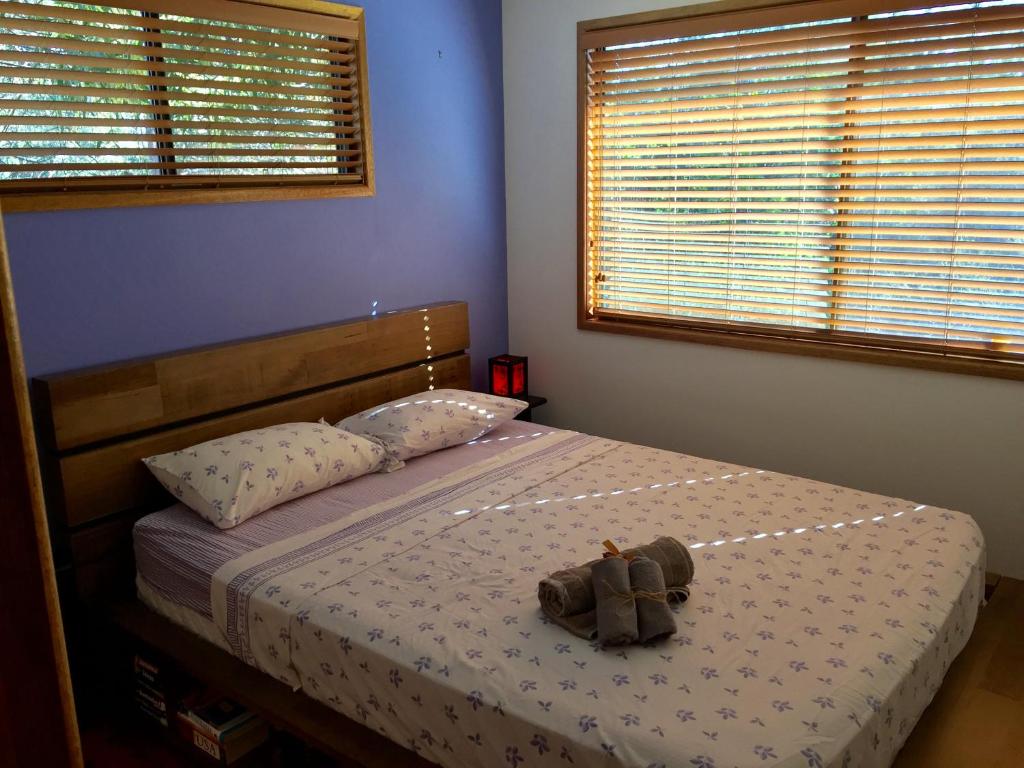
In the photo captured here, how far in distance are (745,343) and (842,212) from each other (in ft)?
2.09

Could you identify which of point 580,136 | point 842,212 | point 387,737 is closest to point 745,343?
point 842,212

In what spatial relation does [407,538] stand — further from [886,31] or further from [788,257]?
[886,31]

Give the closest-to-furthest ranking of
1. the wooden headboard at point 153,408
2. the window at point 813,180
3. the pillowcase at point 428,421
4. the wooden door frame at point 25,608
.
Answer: the wooden door frame at point 25,608 < the wooden headboard at point 153,408 < the window at point 813,180 < the pillowcase at point 428,421

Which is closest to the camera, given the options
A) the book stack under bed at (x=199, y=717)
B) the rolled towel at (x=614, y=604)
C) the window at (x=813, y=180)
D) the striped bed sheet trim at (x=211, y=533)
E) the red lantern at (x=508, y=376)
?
the rolled towel at (x=614, y=604)

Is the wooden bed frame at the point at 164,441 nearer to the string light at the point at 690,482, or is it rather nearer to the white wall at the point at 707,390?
the string light at the point at 690,482

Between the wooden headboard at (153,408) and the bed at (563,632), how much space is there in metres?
0.13

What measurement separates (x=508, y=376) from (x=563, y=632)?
7.05 ft

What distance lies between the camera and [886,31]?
3.05 meters

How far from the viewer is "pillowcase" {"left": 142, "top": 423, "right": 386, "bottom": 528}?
255cm

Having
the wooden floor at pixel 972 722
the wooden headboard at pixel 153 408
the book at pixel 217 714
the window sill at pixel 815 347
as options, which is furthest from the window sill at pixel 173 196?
the wooden floor at pixel 972 722

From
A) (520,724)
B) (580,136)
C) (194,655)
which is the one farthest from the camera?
(580,136)

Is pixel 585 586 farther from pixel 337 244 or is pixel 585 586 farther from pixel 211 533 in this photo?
pixel 337 244

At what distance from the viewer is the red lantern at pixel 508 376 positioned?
13.1ft

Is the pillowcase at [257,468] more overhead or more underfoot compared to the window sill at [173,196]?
more underfoot
